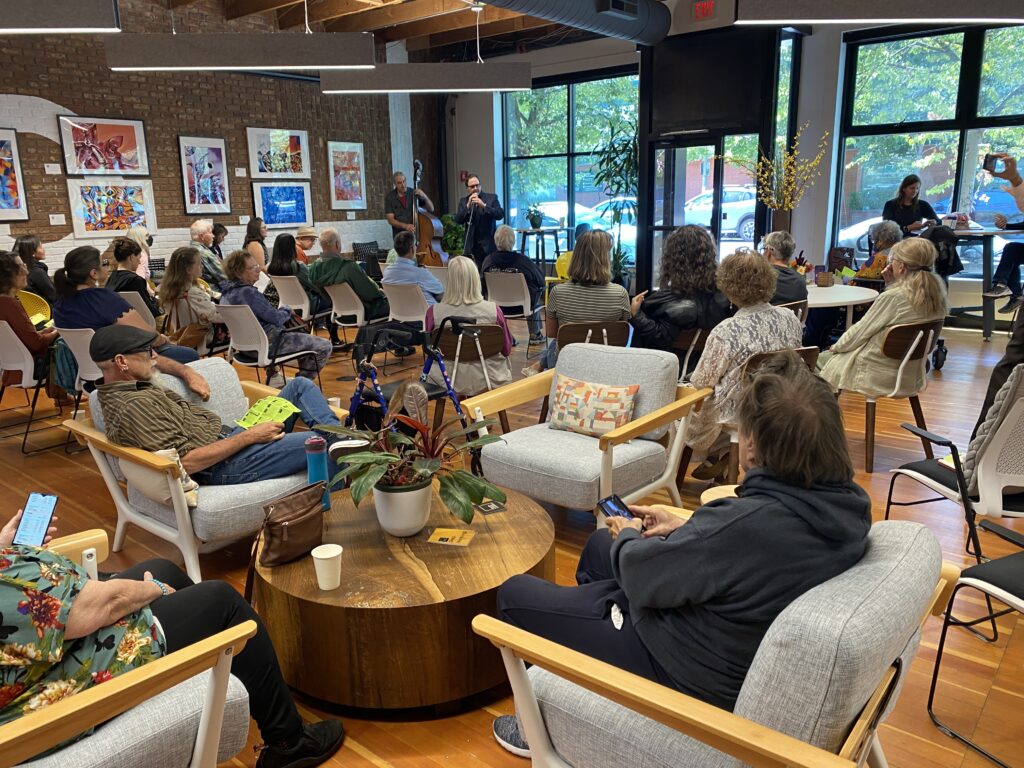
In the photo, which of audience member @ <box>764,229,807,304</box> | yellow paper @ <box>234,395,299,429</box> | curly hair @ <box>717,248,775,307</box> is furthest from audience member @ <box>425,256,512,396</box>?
audience member @ <box>764,229,807,304</box>

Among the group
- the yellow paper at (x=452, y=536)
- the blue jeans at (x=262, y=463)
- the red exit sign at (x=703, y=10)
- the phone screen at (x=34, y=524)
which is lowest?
the yellow paper at (x=452, y=536)

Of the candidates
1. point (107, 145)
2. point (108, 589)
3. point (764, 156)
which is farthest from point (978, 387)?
point (107, 145)

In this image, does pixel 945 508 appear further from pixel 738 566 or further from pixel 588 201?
pixel 588 201

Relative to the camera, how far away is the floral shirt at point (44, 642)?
4.57 feet

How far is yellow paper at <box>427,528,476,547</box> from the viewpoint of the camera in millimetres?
2469

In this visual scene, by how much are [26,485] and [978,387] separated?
6681 millimetres

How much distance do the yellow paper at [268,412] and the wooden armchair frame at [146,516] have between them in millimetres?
552

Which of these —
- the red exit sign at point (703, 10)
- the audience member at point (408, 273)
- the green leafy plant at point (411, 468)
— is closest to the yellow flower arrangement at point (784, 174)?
the red exit sign at point (703, 10)

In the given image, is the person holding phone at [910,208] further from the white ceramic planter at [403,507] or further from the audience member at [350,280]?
the white ceramic planter at [403,507]

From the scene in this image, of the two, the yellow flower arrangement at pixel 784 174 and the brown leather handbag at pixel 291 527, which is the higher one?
the yellow flower arrangement at pixel 784 174

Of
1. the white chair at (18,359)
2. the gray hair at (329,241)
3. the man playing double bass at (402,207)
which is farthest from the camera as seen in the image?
the man playing double bass at (402,207)

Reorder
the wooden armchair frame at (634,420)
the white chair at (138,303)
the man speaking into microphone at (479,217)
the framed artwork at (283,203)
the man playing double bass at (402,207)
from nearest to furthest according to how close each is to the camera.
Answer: the wooden armchair frame at (634,420), the white chair at (138,303), the man speaking into microphone at (479,217), the framed artwork at (283,203), the man playing double bass at (402,207)

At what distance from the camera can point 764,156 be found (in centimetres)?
850

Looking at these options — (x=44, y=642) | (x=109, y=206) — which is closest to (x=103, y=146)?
(x=109, y=206)
